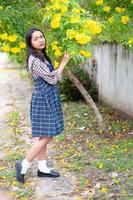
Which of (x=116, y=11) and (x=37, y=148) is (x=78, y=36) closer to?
(x=116, y=11)

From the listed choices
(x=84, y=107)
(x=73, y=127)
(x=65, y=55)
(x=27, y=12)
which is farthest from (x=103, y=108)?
(x=65, y=55)

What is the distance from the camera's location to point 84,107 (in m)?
11.5

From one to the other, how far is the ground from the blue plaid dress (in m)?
0.68

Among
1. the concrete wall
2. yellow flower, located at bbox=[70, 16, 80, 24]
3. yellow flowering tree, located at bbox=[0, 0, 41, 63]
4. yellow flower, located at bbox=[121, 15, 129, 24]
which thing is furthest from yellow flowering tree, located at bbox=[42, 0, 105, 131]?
the concrete wall

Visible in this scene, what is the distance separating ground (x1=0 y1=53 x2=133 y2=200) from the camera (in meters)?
5.62

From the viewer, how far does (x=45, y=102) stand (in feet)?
19.2

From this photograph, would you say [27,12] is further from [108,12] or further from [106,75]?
[106,75]

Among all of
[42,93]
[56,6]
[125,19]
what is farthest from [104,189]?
[56,6]

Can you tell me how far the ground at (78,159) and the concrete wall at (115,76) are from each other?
0.31 metres

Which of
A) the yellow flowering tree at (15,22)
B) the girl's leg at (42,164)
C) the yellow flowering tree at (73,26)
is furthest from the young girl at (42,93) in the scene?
the yellow flowering tree at (73,26)

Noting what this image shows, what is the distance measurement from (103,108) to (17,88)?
6597mm

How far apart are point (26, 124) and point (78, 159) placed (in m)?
3.35

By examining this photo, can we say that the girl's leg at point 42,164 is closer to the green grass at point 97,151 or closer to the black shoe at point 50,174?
the black shoe at point 50,174

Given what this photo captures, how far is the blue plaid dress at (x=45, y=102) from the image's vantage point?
5.78 metres
